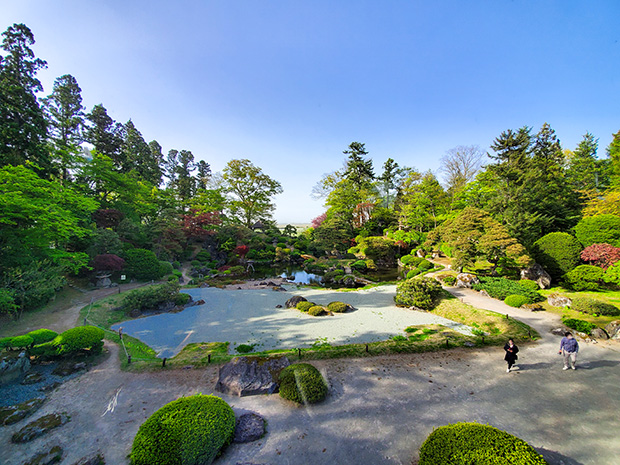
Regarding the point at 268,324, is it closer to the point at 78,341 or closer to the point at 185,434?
the point at 78,341

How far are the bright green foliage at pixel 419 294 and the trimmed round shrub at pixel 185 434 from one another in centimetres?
1217

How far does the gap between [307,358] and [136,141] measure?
134ft

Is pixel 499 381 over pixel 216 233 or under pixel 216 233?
under

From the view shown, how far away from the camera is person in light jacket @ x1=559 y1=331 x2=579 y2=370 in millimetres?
7348

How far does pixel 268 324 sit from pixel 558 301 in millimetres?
16159

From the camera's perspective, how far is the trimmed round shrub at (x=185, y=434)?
4.10m

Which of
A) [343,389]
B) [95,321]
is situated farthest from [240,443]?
[95,321]

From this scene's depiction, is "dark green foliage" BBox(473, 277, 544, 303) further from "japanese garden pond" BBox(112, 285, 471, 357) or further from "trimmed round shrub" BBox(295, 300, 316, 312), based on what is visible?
"trimmed round shrub" BBox(295, 300, 316, 312)

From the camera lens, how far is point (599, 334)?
369 inches

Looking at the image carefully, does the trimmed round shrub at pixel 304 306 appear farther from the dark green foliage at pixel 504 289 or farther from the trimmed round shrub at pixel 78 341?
the dark green foliage at pixel 504 289

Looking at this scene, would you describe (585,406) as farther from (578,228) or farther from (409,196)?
(409,196)

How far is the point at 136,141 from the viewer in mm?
34000

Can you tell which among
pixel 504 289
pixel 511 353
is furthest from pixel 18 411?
pixel 504 289

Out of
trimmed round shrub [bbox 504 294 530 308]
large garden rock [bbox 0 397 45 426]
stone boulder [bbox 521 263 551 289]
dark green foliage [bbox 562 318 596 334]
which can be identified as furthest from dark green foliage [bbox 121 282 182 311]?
stone boulder [bbox 521 263 551 289]
